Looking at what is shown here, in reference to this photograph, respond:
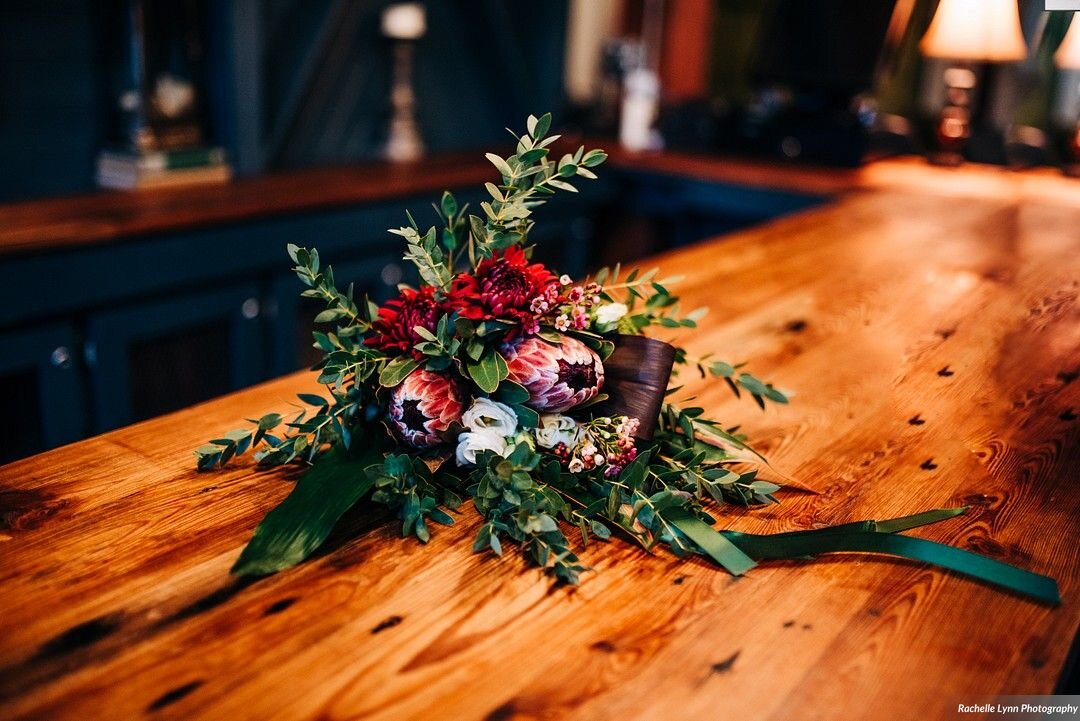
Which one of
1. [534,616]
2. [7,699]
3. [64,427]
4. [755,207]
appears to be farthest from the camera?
[755,207]

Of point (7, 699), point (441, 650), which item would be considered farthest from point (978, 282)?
point (7, 699)

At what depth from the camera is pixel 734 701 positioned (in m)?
0.74

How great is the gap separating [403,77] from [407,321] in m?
2.80

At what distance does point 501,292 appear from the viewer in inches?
38.0

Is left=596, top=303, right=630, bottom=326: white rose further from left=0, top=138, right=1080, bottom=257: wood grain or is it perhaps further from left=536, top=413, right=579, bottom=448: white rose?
Result: left=0, top=138, right=1080, bottom=257: wood grain

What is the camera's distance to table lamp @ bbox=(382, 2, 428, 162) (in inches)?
135

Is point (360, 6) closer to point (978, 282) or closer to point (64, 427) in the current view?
point (64, 427)

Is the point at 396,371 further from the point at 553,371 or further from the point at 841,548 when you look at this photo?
the point at 841,548

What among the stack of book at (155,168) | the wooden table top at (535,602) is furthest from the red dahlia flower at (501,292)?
the stack of book at (155,168)

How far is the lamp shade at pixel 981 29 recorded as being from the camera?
3.33 m

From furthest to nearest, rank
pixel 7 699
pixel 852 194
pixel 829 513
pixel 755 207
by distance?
1. pixel 755 207
2. pixel 852 194
3. pixel 829 513
4. pixel 7 699

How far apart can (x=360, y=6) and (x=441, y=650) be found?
10.5 ft

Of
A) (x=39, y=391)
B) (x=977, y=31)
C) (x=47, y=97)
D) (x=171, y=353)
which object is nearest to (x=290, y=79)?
(x=47, y=97)

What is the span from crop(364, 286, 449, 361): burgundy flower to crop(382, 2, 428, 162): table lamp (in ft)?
8.70
